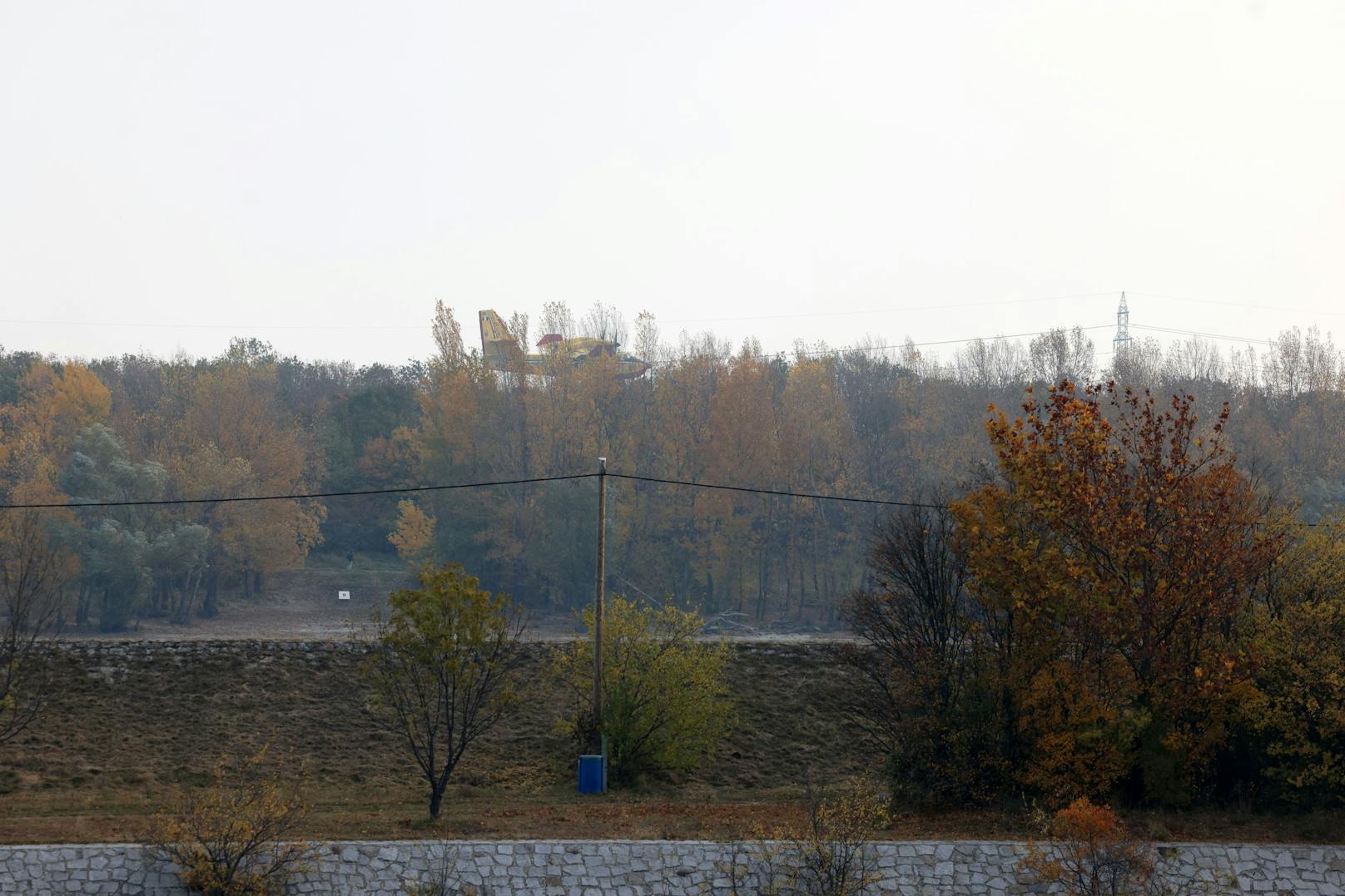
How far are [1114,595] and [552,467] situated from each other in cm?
4174

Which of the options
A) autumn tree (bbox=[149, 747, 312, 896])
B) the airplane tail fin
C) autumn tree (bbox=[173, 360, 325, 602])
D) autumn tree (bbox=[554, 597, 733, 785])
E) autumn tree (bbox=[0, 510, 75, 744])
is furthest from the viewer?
the airplane tail fin

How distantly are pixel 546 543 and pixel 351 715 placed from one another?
93.3ft

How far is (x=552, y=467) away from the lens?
62.1 meters

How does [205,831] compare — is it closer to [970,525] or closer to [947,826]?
[947,826]

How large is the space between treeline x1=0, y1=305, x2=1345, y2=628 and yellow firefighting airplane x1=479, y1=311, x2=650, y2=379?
0.85 metres

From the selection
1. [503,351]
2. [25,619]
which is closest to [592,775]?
[25,619]

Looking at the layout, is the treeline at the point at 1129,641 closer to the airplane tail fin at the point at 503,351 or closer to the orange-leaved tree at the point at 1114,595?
the orange-leaved tree at the point at 1114,595

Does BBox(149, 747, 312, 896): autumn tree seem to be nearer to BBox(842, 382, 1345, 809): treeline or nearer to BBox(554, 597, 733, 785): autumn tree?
BBox(554, 597, 733, 785): autumn tree

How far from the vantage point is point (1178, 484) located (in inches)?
889

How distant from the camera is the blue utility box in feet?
85.3

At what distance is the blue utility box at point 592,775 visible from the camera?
26.0 m

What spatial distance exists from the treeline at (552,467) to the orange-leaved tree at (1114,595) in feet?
109

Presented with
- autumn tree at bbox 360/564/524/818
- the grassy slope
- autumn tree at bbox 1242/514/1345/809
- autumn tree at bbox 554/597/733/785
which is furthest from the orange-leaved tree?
autumn tree at bbox 360/564/524/818

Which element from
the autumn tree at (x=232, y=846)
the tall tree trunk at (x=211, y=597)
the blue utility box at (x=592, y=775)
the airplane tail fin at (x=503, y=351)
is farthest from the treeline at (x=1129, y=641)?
the airplane tail fin at (x=503, y=351)
